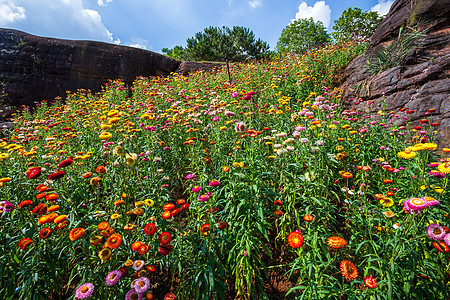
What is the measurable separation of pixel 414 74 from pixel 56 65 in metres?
14.2

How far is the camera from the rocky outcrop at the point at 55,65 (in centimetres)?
923

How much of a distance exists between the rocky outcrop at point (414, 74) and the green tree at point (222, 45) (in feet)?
58.7

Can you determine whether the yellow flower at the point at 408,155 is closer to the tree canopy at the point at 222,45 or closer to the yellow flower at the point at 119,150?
the yellow flower at the point at 119,150

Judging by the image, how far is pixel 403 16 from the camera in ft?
17.2

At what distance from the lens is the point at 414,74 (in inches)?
161

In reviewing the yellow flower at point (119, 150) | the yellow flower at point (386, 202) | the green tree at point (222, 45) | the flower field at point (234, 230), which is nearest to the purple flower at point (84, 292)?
the flower field at point (234, 230)

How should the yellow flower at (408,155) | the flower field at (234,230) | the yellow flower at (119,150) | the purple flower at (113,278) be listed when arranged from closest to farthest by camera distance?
the purple flower at (113,278), the flower field at (234,230), the yellow flower at (408,155), the yellow flower at (119,150)

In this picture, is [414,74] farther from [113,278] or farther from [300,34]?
[300,34]

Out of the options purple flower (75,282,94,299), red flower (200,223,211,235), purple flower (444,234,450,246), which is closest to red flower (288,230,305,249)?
red flower (200,223,211,235)

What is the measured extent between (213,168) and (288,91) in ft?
12.1

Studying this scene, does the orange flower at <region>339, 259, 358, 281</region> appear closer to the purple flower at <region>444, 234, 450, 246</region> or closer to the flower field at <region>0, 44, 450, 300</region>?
the flower field at <region>0, 44, 450, 300</region>

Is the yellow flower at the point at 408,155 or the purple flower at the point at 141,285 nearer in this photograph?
the purple flower at the point at 141,285

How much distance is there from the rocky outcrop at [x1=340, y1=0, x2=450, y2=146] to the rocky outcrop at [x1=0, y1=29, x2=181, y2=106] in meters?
10.8

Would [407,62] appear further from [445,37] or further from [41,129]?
[41,129]
